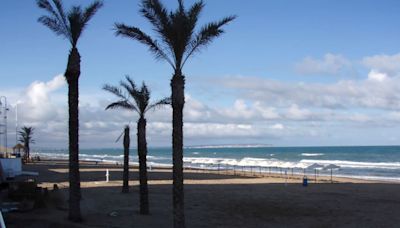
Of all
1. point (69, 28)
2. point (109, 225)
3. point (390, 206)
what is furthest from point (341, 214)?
point (69, 28)

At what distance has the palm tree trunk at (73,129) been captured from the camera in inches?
578

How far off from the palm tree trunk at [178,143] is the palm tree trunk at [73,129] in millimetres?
3495

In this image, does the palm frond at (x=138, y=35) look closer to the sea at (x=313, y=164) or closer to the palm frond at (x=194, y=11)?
the palm frond at (x=194, y=11)

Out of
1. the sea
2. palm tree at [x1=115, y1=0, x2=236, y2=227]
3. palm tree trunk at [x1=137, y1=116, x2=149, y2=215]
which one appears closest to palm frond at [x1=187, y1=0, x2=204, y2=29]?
palm tree at [x1=115, y1=0, x2=236, y2=227]

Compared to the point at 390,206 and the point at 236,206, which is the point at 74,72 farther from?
the point at 390,206

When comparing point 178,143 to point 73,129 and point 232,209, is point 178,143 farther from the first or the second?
point 232,209

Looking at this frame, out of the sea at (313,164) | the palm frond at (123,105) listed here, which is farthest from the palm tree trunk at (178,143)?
the sea at (313,164)

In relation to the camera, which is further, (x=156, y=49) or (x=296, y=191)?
(x=296, y=191)

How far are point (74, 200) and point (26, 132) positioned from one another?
6091 centimetres

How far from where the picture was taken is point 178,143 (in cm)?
1284

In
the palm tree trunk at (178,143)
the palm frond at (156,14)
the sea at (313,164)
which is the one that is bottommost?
the sea at (313,164)

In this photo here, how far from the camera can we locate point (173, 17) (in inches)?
506

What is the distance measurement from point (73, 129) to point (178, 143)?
146 inches

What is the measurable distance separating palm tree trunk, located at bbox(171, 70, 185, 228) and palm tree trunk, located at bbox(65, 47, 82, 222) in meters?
3.50
